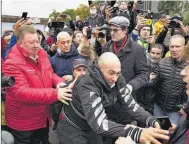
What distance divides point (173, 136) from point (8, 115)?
5.95 ft

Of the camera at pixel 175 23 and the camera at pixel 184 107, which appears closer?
the camera at pixel 184 107

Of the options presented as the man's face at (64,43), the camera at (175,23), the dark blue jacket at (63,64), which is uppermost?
the camera at (175,23)

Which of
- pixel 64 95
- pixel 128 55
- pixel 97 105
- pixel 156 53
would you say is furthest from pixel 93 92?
pixel 156 53

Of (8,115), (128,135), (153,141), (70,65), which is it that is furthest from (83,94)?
(70,65)

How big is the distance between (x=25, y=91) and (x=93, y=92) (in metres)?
0.85

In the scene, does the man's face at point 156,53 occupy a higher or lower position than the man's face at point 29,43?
lower

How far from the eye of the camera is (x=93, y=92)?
2.40 metres

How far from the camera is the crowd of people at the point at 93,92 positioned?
2379mm

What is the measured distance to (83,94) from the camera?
8.04 feet

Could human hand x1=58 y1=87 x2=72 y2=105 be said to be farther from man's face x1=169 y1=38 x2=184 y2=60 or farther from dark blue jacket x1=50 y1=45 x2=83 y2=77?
man's face x1=169 y1=38 x2=184 y2=60

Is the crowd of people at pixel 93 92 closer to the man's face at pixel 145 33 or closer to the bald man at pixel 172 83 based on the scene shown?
the bald man at pixel 172 83

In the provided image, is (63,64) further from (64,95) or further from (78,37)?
(78,37)

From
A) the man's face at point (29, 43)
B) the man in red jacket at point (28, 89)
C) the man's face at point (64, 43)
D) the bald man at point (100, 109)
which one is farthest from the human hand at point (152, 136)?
the man's face at point (64, 43)

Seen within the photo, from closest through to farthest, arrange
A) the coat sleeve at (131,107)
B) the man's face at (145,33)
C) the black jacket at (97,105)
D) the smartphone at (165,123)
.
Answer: the black jacket at (97,105) < the smartphone at (165,123) < the coat sleeve at (131,107) < the man's face at (145,33)
